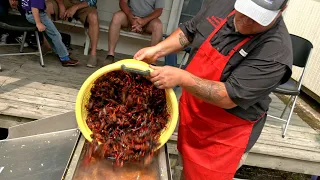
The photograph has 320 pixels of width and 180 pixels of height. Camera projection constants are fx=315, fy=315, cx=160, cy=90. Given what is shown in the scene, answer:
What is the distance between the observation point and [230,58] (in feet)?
5.95

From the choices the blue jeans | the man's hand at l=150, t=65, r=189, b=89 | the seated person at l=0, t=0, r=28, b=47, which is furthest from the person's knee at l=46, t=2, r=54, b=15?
the man's hand at l=150, t=65, r=189, b=89

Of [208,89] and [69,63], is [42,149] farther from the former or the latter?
[69,63]

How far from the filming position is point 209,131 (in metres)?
2.04

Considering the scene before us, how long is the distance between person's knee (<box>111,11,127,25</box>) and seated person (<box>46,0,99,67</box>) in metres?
0.27

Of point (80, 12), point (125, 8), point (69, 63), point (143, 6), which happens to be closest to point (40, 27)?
point (69, 63)

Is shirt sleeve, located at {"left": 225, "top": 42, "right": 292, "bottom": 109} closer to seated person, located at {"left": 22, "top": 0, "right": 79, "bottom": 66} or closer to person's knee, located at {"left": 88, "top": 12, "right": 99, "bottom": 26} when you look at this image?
seated person, located at {"left": 22, "top": 0, "right": 79, "bottom": 66}

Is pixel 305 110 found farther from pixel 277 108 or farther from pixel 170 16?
pixel 170 16

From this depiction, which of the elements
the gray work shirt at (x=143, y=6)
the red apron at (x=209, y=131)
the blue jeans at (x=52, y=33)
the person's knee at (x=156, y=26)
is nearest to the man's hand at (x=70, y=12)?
the blue jeans at (x=52, y=33)

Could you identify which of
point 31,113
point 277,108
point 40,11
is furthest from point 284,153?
point 40,11

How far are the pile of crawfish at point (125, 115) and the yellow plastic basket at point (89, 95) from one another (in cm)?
3

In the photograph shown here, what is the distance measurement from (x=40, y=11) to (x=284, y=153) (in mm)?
3207

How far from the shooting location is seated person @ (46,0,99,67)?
4.35 meters

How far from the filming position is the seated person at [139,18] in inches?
172

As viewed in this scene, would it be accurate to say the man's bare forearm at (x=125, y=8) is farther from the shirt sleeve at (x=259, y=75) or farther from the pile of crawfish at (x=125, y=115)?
the shirt sleeve at (x=259, y=75)
